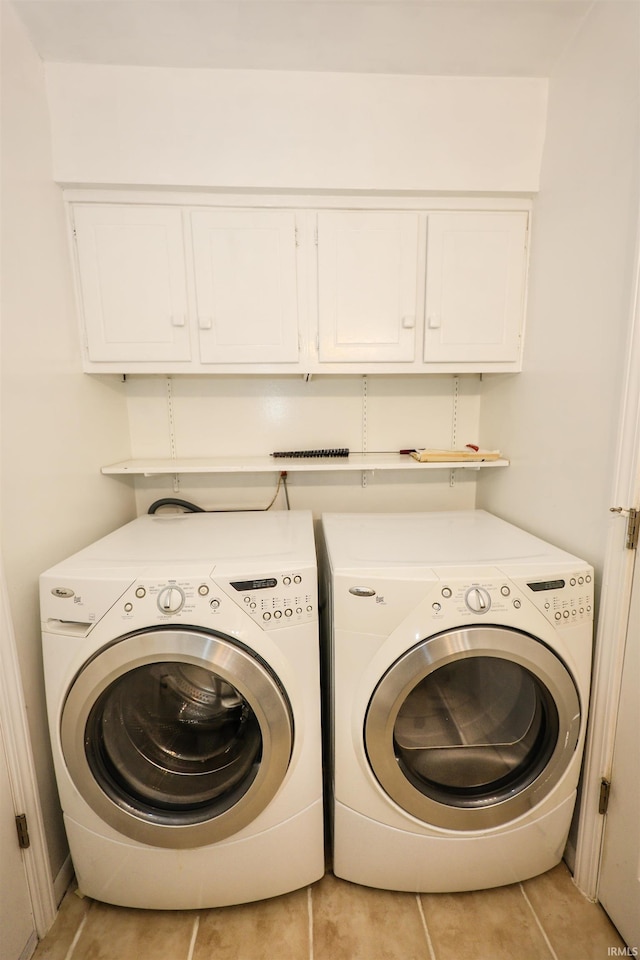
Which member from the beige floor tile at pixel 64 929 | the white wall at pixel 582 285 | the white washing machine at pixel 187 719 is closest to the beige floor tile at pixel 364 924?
the white washing machine at pixel 187 719

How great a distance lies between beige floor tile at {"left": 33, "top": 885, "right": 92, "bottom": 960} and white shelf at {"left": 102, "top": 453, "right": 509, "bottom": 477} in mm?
1357

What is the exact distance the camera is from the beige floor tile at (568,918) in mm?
1068

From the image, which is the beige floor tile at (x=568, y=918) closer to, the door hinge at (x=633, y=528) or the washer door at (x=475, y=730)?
the washer door at (x=475, y=730)

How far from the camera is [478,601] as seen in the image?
3.34ft

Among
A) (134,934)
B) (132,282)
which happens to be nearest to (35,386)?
(132,282)

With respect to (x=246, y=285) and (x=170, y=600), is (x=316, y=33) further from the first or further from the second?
(x=170, y=600)

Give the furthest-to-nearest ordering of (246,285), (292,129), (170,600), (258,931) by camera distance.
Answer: (246,285)
(292,129)
(258,931)
(170,600)

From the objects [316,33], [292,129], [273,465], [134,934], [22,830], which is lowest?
[134,934]

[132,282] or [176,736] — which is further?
[132,282]

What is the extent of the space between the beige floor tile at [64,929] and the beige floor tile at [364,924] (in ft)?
2.28

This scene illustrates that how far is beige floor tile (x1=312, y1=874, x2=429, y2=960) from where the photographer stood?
1066 millimetres

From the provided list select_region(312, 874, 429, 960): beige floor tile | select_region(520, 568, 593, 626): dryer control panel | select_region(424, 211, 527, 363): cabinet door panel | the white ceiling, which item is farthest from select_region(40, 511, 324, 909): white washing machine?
the white ceiling

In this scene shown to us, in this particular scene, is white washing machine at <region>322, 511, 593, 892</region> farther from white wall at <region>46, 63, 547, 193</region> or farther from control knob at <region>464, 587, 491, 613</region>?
white wall at <region>46, 63, 547, 193</region>

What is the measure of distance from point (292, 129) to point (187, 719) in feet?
6.26
